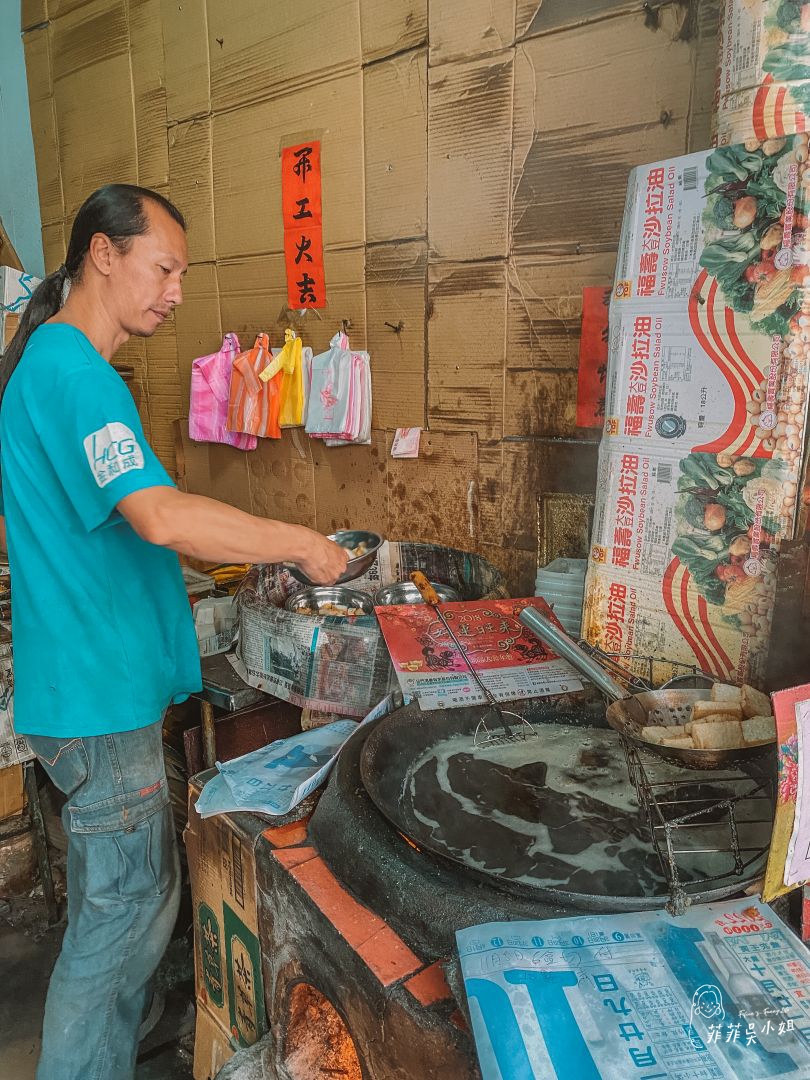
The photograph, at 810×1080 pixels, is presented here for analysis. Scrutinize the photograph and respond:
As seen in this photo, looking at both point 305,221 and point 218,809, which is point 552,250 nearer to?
point 305,221

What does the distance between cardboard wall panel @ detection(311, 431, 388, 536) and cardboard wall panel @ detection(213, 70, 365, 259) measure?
0.99 m

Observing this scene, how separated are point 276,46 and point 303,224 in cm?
87

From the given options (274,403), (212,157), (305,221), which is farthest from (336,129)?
(274,403)

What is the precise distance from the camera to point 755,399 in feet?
6.37

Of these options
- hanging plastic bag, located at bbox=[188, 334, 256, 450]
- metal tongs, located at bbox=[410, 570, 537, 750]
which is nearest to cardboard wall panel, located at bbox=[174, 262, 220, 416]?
hanging plastic bag, located at bbox=[188, 334, 256, 450]

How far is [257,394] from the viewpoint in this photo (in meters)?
3.94

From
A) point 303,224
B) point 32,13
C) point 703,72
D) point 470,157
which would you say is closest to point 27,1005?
point 303,224

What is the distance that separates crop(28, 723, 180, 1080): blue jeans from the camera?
201 centimetres

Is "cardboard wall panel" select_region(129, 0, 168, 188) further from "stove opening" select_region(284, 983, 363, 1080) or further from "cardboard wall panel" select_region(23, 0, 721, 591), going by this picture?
"stove opening" select_region(284, 983, 363, 1080)

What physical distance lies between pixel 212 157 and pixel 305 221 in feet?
2.99

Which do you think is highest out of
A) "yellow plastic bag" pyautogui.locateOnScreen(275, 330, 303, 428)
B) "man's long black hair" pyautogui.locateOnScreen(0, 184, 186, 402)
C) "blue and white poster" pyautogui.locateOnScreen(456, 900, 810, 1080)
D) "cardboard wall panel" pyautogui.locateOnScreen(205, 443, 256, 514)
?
"man's long black hair" pyautogui.locateOnScreen(0, 184, 186, 402)

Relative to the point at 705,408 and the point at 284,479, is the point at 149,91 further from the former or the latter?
the point at 705,408

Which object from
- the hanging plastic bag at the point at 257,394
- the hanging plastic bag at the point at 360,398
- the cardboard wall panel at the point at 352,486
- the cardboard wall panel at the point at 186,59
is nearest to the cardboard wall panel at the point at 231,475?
the hanging plastic bag at the point at 257,394

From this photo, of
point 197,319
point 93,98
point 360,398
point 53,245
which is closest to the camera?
point 360,398
